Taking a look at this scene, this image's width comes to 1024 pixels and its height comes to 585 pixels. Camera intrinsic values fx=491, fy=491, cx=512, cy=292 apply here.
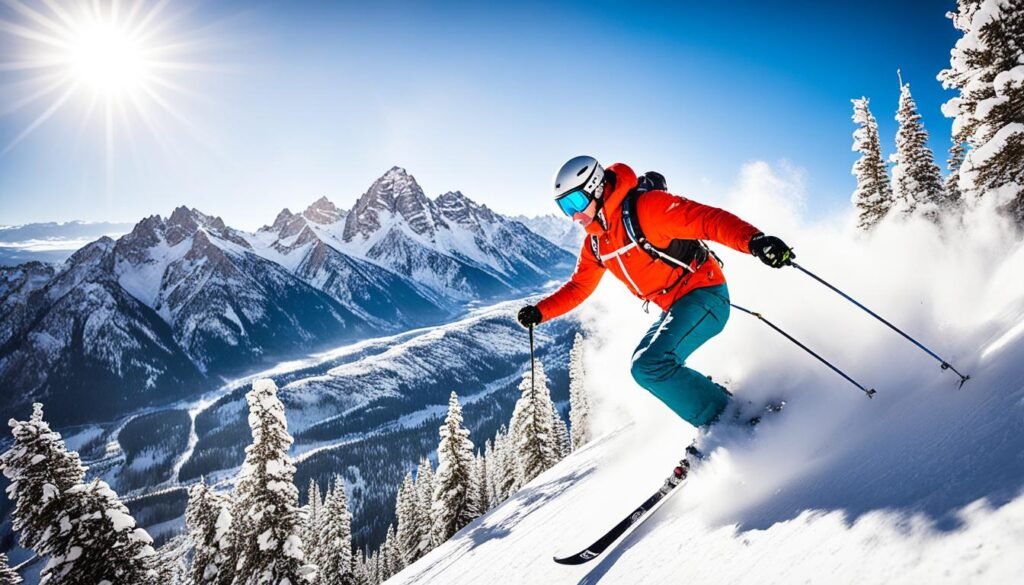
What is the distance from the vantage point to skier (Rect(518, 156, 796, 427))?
444 cm

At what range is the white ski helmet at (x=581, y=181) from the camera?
16.4ft

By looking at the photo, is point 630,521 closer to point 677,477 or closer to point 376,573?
point 677,477

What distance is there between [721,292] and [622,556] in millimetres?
2618

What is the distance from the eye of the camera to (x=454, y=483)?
26.9 metres

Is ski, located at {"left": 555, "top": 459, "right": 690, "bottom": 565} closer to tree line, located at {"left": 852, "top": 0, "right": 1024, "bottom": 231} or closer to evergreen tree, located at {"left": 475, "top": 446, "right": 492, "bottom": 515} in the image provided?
tree line, located at {"left": 852, "top": 0, "right": 1024, "bottom": 231}

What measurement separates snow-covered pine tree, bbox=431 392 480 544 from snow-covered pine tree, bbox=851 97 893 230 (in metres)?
24.3

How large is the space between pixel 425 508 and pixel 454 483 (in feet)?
33.2

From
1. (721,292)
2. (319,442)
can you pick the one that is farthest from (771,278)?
(319,442)

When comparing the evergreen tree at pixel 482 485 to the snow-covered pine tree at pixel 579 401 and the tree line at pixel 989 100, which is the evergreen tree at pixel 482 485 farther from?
the tree line at pixel 989 100

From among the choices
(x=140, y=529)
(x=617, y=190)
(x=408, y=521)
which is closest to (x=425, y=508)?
(x=408, y=521)

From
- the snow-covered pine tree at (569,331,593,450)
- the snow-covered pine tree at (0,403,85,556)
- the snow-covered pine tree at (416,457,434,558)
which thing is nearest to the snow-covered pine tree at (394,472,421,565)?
the snow-covered pine tree at (416,457,434,558)

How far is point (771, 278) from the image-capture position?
25.0 feet

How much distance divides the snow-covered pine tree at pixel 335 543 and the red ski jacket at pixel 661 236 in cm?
3426

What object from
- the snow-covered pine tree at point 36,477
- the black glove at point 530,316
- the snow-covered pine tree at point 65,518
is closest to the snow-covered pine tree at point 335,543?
the snow-covered pine tree at point 65,518
